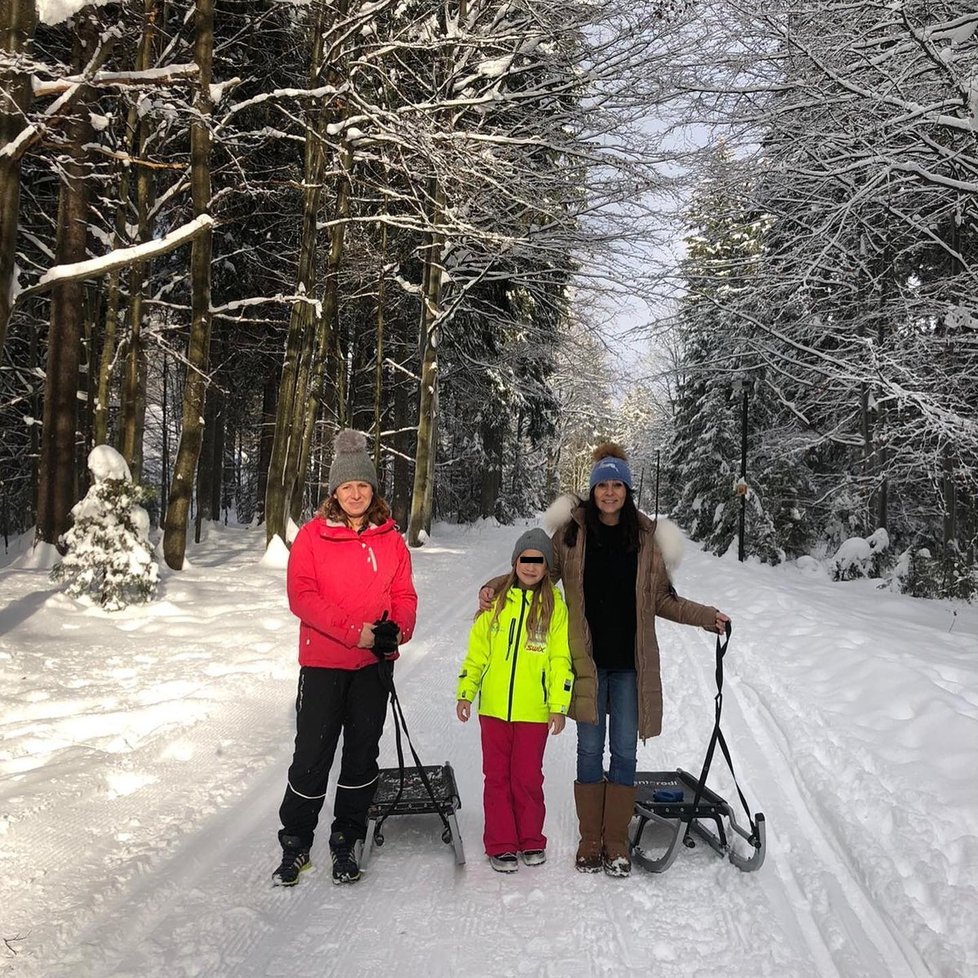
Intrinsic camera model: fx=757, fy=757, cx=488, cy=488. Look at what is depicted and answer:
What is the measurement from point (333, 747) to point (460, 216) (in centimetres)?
1283

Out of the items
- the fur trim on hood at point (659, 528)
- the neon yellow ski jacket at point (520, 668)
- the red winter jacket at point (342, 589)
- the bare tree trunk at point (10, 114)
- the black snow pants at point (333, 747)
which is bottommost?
the black snow pants at point (333, 747)

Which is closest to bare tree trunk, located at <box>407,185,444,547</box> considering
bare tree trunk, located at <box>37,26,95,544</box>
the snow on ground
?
bare tree trunk, located at <box>37,26,95,544</box>

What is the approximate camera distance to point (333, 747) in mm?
3674

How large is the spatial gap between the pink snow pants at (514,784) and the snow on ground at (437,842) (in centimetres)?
19

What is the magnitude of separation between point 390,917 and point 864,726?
160 inches

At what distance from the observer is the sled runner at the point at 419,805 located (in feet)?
12.3

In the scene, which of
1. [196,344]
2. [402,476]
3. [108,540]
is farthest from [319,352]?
[402,476]

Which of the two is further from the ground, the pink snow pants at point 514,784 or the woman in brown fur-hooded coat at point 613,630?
the woman in brown fur-hooded coat at point 613,630

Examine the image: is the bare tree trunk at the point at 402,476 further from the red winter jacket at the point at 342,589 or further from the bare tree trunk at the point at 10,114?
the red winter jacket at the point at 342,589

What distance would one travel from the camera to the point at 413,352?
78.7ft

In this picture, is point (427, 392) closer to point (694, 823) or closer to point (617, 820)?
point (694, 823)

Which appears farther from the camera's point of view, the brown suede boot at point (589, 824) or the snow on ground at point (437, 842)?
the brown suede boot at point (589, 824)

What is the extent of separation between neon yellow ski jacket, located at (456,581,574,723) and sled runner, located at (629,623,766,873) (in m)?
0.80

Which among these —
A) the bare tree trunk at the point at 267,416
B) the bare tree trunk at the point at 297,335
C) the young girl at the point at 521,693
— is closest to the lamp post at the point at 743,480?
the bare tree trunk at the point at 267,416
